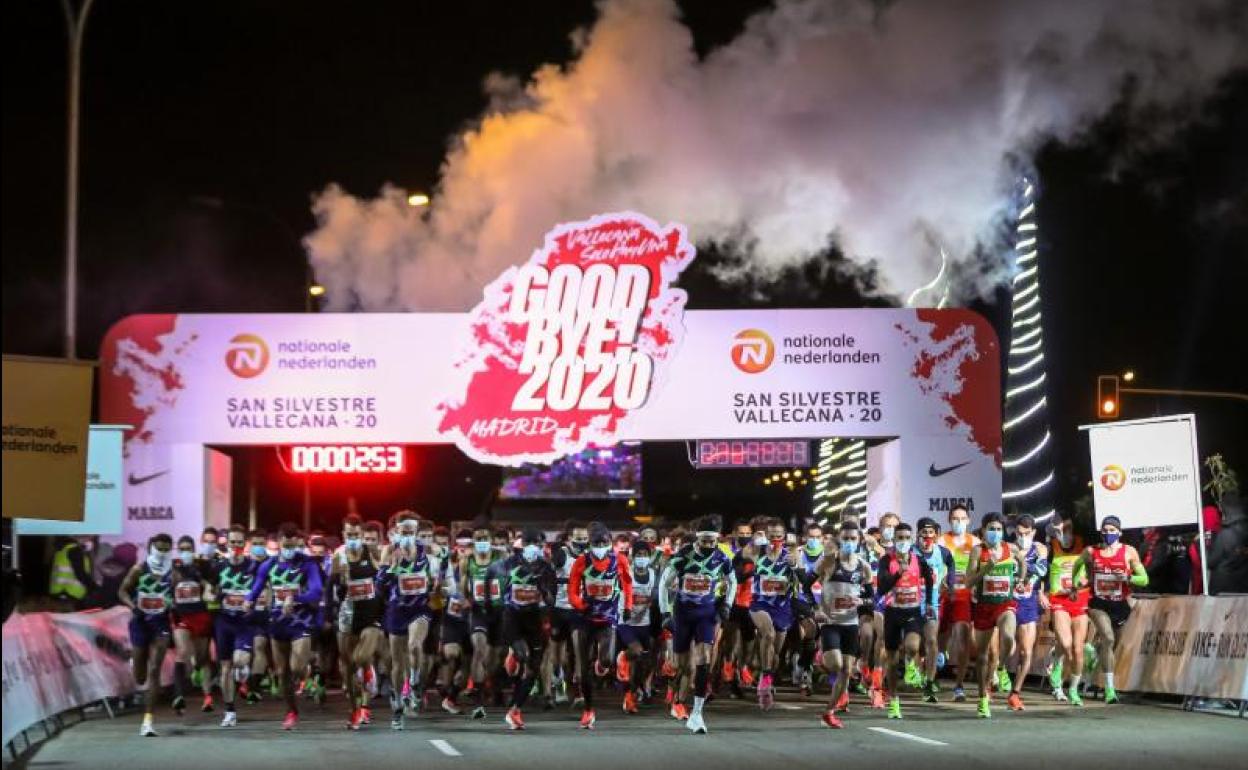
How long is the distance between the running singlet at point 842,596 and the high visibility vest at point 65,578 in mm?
10581

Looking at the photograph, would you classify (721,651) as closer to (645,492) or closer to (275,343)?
(275,343)

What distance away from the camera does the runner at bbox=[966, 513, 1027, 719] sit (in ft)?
67.1

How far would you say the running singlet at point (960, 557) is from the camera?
2205cm

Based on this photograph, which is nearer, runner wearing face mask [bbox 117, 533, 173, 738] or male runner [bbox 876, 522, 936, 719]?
runner wearing face mask [bbox 117, 533, 173, 738]

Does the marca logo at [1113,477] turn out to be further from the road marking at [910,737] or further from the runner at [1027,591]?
the road marking at [910,737]

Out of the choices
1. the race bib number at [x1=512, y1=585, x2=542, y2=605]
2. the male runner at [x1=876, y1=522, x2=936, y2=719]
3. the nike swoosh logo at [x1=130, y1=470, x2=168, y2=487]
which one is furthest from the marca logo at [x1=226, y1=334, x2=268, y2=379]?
the male runner at [x1=876, y1=522, x2=936, y2=719]

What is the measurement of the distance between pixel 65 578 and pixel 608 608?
7.88 m

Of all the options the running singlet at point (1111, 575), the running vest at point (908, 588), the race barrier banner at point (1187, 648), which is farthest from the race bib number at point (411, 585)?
the race barrier banner at point (1187, 648)

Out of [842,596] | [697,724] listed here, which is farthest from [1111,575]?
[697,724]

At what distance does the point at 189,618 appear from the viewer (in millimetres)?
21625

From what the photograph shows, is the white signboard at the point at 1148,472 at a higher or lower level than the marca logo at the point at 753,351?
lower

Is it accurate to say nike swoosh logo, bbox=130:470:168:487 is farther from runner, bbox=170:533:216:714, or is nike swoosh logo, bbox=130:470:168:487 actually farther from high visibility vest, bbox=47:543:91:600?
runner, bbox=170:533:216:714

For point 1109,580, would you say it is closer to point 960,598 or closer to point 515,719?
point 960,598

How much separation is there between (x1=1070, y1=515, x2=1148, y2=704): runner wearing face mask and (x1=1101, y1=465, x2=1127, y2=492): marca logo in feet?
6.08
